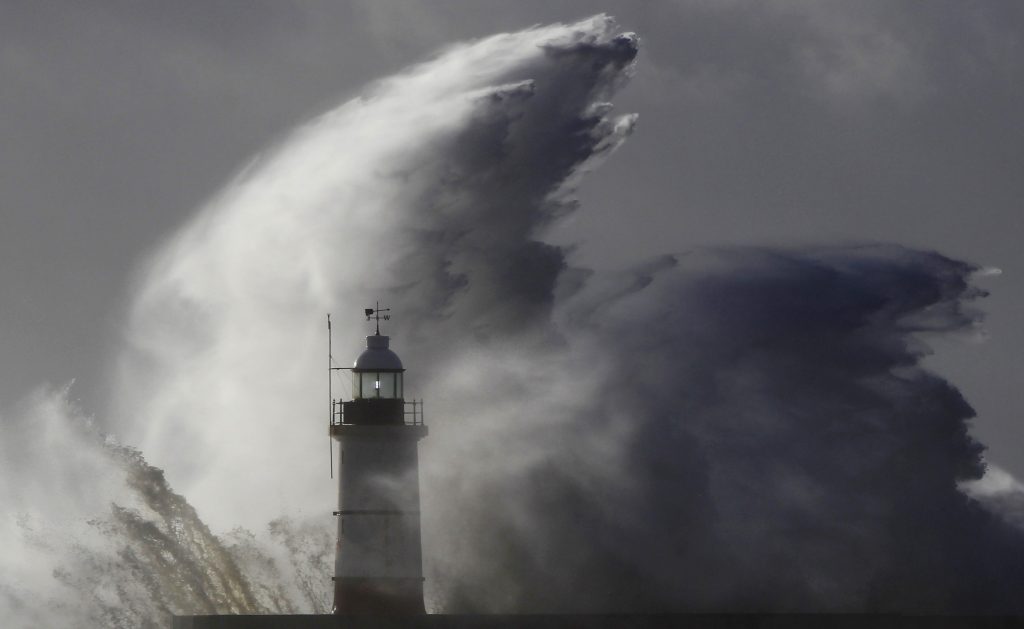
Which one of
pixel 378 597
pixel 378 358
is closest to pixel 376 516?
pixel 378 597

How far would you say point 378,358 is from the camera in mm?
44062

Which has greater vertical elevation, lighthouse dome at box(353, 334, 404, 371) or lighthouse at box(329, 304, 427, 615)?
lighthouse dome at box(353, 334, 404, 371)

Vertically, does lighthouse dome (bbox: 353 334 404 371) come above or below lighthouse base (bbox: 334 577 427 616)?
above

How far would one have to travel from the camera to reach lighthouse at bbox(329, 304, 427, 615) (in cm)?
4284

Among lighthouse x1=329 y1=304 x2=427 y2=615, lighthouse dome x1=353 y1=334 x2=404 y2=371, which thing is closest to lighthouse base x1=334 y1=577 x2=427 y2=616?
lighthouse x1=329 y1=304 x2=427 y2=615

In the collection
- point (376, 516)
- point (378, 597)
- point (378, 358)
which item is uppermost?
point (378, 358)

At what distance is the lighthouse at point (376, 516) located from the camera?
141 ft

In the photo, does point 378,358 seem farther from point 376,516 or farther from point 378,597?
point 378,597

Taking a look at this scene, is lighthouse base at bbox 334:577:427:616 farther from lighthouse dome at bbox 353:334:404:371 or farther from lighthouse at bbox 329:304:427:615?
lighthouse dome at bbox 353:334:404:371


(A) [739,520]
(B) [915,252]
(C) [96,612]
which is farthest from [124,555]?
(B) [915,252]

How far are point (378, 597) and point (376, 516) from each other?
193 centimetres

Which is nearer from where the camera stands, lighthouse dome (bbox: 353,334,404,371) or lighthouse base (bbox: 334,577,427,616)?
lighthouse base (bbox: 334,577,427,616)

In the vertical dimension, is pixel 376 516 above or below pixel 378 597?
above

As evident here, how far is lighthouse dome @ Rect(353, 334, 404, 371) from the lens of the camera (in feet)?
144
